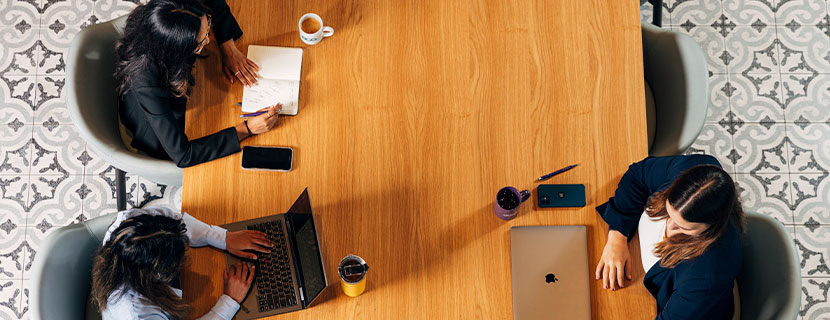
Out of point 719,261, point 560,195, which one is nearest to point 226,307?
point 560,195

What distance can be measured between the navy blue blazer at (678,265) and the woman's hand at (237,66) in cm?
129

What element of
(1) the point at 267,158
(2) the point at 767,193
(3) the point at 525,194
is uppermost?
(1) the point at 267,158

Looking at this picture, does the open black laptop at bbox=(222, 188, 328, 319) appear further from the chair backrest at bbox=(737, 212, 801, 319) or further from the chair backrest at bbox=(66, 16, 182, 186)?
the chair backrest at bbox=(737, 212, 801, 319)

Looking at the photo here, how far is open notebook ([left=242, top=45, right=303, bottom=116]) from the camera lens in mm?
2055

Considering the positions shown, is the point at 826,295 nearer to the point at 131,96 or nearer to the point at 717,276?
the point at 717,276

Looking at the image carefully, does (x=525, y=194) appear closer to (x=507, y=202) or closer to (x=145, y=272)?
(x=507, y=202)

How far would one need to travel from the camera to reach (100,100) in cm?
209

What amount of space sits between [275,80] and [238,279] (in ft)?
2.33

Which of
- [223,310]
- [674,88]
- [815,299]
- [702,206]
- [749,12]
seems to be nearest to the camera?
[702,206]

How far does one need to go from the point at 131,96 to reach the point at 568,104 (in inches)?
62.2

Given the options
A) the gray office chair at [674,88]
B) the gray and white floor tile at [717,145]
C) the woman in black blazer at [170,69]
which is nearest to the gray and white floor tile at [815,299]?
the gray and white floor tile at [717,145]

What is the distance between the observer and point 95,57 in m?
2.06

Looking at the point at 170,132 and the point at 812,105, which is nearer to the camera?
the point at 170,132

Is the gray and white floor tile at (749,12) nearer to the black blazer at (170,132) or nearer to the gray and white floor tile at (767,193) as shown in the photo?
the gray and white floor tile at (767,193)
